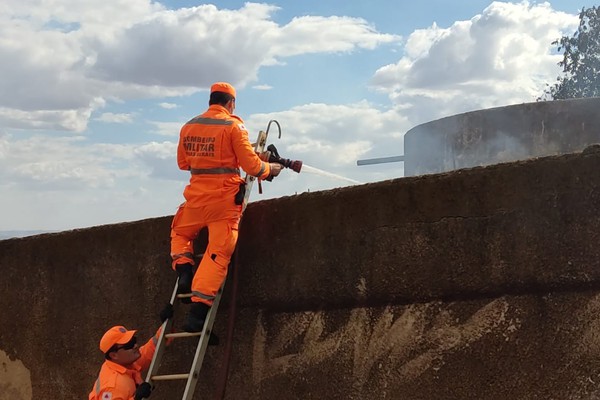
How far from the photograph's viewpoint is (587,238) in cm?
331

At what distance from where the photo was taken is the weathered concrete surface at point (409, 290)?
334 cm

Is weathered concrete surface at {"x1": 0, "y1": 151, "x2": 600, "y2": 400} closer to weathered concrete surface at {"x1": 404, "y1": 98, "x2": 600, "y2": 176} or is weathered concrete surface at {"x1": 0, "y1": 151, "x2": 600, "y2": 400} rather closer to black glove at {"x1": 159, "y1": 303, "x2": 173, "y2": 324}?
black glove at {"x1": 159, "y1": 303, "x2": 173, "y2": 324}

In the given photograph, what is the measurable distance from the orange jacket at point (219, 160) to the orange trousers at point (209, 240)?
0.08 meters

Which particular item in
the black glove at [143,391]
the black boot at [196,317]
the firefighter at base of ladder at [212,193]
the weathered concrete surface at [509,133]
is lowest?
the black glove at [143,391]

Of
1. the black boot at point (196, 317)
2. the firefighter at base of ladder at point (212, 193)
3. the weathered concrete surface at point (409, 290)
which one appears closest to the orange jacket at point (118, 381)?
the weathered concrete surface at point (409, 290)

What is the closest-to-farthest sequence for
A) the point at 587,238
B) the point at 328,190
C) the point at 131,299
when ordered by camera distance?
the point at 587,238, the point at 328,190, the point at 131,299

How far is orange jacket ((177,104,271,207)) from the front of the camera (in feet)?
14.3

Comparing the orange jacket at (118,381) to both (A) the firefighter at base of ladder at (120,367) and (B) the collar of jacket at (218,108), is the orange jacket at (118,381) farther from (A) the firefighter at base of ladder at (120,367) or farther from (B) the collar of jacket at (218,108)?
(B) the collar of jacket at (218,108)

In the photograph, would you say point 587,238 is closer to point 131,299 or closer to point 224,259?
point 224,259

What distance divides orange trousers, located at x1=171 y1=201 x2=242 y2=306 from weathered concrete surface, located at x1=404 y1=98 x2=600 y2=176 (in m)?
8.32

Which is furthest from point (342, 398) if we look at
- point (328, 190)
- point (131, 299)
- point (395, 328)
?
point (131, 299)

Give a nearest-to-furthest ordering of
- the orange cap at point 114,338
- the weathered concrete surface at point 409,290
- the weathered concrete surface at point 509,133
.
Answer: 1. the weathered concrete surface at point 409,290
2. the orange cap at point 114,338
3. the weathered concrete surface at point 509,133

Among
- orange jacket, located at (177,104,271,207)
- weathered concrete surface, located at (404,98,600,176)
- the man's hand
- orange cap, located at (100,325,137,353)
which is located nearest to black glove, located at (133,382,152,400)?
orange cap, located at (100,325,137,353)

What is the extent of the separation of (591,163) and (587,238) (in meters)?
0.34
